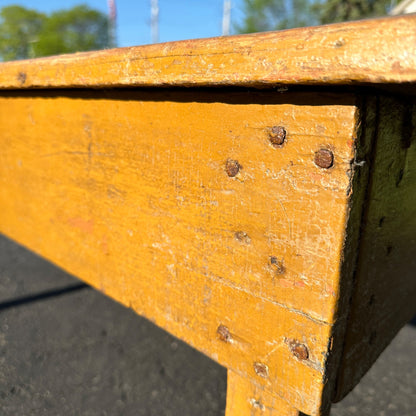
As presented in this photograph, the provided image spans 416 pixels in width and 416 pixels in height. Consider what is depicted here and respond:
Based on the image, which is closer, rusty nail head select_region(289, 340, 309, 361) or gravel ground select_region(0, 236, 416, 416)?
rusty nail head select_region(289, 340, 309, 361)

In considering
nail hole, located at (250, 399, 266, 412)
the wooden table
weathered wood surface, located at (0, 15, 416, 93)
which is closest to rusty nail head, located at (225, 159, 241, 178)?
the wooden table

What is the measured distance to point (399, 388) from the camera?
1.44 m

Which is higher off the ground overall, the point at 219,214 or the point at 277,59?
the point at 277,59

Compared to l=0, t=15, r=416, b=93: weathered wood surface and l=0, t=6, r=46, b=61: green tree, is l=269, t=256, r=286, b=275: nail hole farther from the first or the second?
l=0, t=6, r=46, b=61: green tree

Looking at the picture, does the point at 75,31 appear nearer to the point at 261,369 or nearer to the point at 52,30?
the point at 52,30

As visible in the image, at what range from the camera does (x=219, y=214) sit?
644 millimetres

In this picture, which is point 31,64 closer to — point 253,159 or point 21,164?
point 21,164

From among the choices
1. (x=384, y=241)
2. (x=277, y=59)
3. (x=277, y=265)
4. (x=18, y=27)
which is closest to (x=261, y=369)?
(x=277, y=265)

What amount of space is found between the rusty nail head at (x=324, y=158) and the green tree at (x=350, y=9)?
18489 mm

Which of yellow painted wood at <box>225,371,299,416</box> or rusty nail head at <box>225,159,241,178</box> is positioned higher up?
rusty nail head at <box>225,159,241,178</box>

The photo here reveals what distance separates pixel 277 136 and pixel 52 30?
23562 mm

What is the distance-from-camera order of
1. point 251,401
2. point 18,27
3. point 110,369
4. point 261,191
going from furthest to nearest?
1. point 18,27
2. point 110,369
3. point 251,401
4. point 261,191

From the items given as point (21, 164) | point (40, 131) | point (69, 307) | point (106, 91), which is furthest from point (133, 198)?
point (69, 307)

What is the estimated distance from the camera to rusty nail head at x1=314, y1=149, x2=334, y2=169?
0.50 meters
